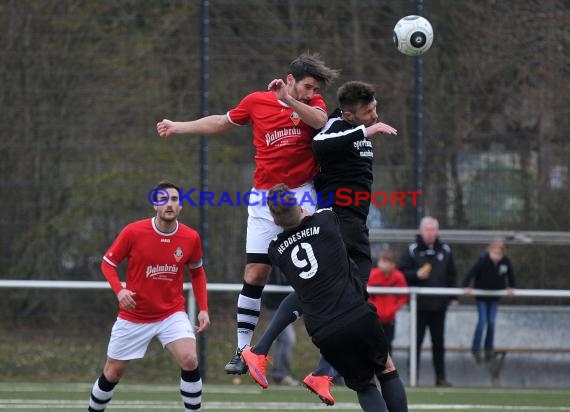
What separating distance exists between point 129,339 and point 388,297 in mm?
4531

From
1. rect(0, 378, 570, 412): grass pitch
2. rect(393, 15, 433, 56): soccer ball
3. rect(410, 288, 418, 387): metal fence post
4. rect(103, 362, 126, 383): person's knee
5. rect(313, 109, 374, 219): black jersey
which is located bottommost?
rect(0, 378, 570, 412): grass pitch

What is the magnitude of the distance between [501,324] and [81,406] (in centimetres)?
489

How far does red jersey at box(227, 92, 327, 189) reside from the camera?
8000 mm

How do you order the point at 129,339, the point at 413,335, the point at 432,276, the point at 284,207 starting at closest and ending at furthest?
the point at 284,207
the point at 129,339
the point at 413,335
the point at 432,276

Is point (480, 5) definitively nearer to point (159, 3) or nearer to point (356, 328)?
point (159, 3)

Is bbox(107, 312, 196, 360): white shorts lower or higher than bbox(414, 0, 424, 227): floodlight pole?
lower

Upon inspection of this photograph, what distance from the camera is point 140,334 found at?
29.9 ft

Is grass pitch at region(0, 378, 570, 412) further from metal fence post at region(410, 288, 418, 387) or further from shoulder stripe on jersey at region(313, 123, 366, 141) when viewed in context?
shoulder stripe on jersey at region(313, 123, 366, 141)

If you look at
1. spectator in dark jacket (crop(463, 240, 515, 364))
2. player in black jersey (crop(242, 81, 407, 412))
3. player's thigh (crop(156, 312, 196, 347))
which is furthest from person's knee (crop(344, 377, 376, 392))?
spectator in dark jacket (crop(463, 240, 515, 364))

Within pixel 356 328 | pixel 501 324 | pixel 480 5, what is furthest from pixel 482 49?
pixel 356 328

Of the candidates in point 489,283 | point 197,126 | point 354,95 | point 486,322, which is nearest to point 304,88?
point 354,95

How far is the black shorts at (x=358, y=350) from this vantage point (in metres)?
7.18

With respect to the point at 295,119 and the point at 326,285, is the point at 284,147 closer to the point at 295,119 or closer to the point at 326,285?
the point at 295,119

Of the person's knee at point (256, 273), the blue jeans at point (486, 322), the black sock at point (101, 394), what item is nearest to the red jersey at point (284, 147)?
the person's knee at point (256, 273)
